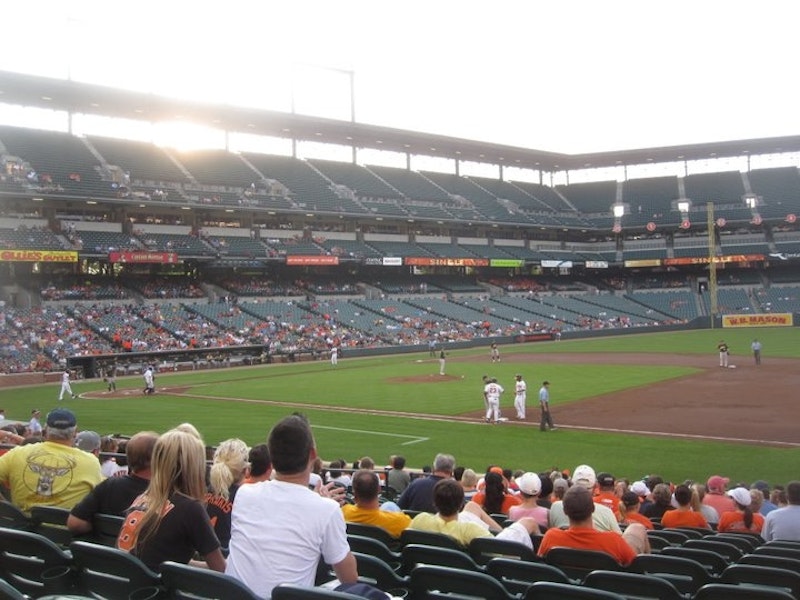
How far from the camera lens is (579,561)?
5.45 m

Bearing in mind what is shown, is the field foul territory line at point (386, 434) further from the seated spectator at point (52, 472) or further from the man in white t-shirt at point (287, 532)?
the man in white t-shirt at point (287, 532)

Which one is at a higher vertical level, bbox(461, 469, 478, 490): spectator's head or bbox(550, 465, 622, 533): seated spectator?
bbox(550, 465, 622, 533): seated spectator

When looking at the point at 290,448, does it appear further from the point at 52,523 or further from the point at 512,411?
the point at 512,411

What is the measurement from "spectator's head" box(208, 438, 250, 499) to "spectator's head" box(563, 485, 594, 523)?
121 inches

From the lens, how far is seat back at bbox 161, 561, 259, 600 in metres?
3.61

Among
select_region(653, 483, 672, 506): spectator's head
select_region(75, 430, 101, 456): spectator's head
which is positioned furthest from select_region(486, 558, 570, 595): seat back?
select_region(653, 483, 672, 506): spectator's head

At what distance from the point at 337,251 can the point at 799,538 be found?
66.1 meters

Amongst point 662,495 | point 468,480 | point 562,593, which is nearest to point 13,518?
point 562,593

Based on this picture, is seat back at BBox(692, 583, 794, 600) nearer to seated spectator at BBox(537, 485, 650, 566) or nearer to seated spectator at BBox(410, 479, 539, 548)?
seated spectator at BBox(537, 485, 650, 566)

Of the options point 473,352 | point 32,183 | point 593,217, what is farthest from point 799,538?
point 593,217

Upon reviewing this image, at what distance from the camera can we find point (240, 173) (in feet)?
238

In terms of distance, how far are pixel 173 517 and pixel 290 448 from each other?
99 centimetres

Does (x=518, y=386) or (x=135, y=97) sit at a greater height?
(x=135, y=97)

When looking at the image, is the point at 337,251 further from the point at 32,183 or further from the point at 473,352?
the point at 32,183
